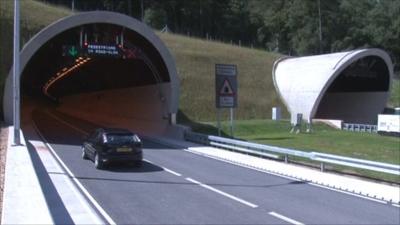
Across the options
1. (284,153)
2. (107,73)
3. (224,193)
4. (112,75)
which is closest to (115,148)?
(224,193)

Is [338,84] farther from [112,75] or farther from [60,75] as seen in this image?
[60,75]

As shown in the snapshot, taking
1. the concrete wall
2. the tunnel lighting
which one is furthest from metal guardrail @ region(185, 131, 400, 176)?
→ the tunnel lighting

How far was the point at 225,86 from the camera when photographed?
104 feet

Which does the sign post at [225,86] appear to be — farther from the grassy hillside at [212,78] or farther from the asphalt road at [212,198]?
the grassy hillside at [212,78]

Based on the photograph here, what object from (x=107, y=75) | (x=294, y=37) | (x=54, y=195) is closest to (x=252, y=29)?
(x=294, y=37)

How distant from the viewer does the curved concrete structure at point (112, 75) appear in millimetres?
34938

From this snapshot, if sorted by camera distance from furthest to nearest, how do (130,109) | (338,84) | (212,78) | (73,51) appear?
1. (338,84)
2. (212,78)
3. (130,109)
4. (73,51)

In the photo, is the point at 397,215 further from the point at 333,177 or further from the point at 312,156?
the point at 312,156

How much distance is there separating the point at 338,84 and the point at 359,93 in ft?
8.67

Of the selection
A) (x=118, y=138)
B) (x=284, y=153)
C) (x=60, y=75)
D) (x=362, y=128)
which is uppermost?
(x=60, y=75)

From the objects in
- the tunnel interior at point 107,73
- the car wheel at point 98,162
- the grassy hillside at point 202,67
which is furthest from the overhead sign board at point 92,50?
the car wheel at point 98,162

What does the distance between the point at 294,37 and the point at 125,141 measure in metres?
92.7

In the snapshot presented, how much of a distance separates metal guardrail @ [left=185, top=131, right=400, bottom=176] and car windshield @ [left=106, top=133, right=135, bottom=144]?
6.14 meters

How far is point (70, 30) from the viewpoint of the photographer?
3753cm
